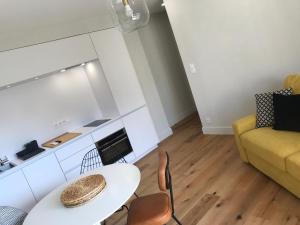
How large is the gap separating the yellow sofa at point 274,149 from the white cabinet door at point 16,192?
2702 millimetres

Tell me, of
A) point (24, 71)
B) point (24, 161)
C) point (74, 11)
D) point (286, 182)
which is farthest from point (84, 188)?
point (74, 11)

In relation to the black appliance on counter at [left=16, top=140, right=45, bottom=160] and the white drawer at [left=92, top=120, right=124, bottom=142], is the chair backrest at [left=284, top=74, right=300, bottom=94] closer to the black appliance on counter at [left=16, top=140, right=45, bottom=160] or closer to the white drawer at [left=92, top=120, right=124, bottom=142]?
the white drawer at [left=92, top=120, right=124, bottom=142]

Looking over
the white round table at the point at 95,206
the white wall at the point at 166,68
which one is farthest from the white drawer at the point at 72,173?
the white wall at the point at 166,68

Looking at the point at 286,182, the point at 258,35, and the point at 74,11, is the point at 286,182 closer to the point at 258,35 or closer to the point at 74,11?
the point at 258,35

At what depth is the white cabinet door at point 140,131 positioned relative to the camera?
465cm

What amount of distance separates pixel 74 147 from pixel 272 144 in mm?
2603

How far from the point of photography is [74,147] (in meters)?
3.91

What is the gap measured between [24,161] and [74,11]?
81.6 inches

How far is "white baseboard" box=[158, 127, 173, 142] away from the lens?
216 inches

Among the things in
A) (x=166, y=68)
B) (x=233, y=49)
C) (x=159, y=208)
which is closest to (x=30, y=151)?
(x=159, y=208)

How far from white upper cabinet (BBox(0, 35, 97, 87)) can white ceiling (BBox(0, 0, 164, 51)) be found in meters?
0.10

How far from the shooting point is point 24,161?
11.4 feet

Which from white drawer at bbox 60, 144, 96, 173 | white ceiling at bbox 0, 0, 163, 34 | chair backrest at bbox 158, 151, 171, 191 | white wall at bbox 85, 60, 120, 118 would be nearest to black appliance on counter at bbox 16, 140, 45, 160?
white drawer at bbox 60, 144, 96, 173

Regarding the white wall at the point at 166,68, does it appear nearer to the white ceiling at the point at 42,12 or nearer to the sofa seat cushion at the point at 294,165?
the white ceiling at the point at 42,12
